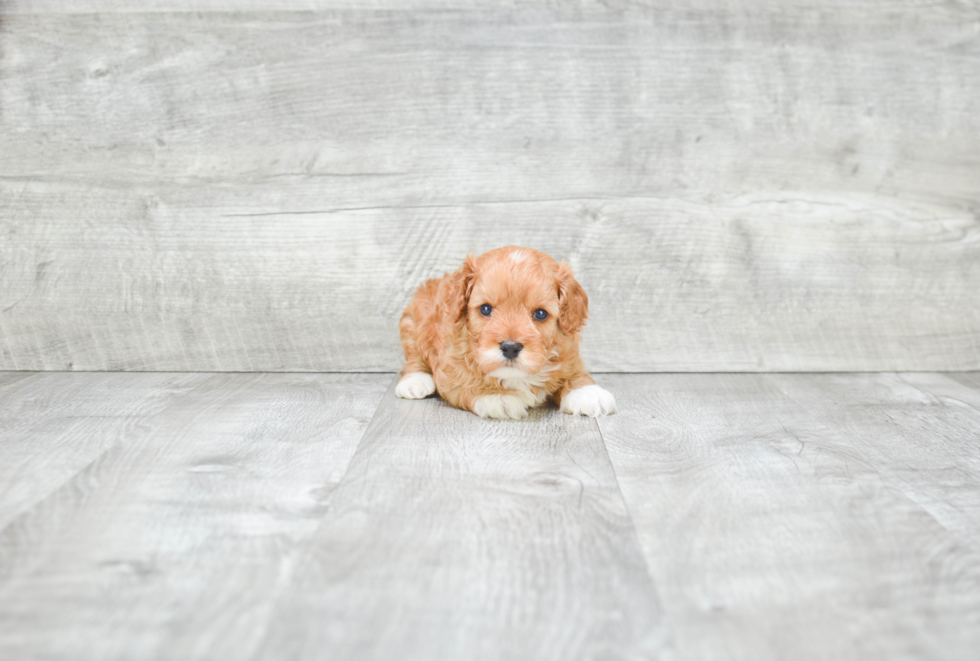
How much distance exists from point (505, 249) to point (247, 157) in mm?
860

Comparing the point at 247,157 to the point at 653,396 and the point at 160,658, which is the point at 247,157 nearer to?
the point at 653,396

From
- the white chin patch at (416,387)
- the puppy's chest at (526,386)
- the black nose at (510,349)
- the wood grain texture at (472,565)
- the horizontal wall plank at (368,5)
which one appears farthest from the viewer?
the horizontal wall plank at (368,5)

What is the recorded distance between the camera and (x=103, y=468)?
4.36 ft

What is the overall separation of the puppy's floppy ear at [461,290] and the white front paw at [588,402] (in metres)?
0.31

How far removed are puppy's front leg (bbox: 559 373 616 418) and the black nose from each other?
0.76 feet

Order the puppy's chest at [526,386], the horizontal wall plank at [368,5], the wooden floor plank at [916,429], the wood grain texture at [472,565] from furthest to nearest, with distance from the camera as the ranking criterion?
1. the horizontal wall plank at [368,5]
2. the puppy's chest at [526,386]
3. the wooden floor plank at [916,429]
4. the wood grain texture at [472,565]

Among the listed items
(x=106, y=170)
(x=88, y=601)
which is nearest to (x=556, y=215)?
(x=106, y=170)

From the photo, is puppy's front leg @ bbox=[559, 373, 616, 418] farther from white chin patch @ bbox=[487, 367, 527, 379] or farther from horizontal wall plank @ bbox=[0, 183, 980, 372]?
horizontal wall plank @ bbox=[0, 183, 980, 372]

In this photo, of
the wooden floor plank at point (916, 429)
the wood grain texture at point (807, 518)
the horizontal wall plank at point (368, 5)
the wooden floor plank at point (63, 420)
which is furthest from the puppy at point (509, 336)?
the horizontal wall plank at point (368, 5)

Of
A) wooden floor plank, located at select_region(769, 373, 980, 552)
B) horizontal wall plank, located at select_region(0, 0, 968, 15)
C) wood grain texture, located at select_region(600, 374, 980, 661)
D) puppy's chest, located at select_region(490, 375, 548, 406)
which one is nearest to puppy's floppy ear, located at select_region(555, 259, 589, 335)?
puppy's chest, located at select_region(490, 375, 548, 406)

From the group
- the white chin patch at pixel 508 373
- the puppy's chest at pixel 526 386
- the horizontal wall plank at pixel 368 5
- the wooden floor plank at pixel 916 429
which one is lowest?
the wooden floor plank at pixel 916 429

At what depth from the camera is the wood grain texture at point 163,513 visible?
86 cm

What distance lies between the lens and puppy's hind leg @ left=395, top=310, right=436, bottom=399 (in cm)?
182

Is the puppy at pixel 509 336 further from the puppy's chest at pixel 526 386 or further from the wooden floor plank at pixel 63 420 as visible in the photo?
the wooden floor plank at pixel 63 420
